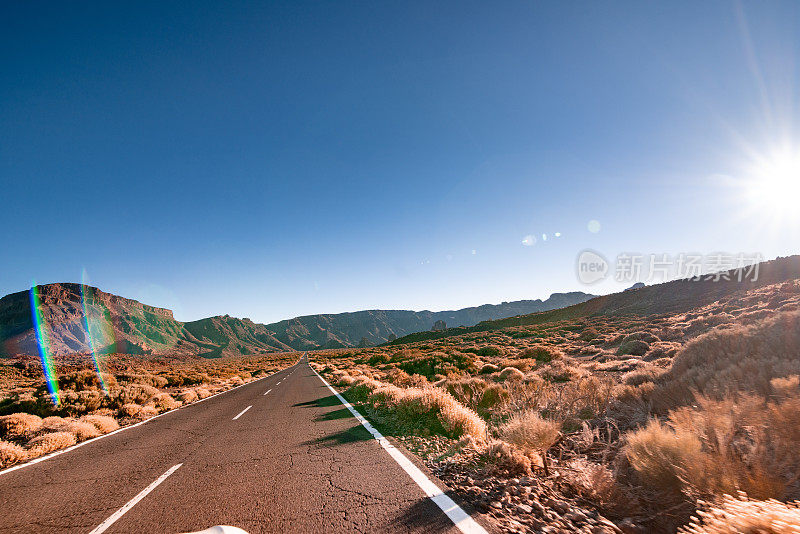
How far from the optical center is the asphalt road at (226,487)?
3.49m

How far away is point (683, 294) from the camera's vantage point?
53.0m

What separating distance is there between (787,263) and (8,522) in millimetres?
74427

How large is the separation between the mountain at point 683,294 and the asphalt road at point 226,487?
124 ft

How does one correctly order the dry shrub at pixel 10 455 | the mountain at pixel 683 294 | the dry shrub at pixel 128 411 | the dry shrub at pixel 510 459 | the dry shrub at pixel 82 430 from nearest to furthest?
the dry shrub at pixel 510 459 → the dry shrub at pixel 10 455 → the dry shrub at pixel 82 430 → the dry shrub at pixel 128 411 → the mountain at pixel 683 294

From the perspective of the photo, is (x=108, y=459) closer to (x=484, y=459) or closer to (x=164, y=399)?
(x=484, y=459)

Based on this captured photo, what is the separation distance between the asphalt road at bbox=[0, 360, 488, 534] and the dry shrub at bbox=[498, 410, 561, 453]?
4.63 feet

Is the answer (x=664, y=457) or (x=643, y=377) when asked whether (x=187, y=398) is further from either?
(x=643, y=377)

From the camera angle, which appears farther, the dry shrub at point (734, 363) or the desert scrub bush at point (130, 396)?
the desert scrub bush at point (130, 396)

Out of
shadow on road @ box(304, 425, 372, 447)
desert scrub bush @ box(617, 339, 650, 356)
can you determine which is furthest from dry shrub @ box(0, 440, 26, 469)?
desert scrub bush @ box(617, 339, 650, 356)

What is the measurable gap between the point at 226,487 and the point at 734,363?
35.3 feet

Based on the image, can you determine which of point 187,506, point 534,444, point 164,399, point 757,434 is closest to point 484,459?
point 534,444

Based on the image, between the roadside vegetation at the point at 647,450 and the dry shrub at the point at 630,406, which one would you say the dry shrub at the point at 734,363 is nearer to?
the roadside vegetation at the point at 647,450

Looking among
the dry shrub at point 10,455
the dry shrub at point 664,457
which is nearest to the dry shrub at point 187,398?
the dry shrub at point 10,455

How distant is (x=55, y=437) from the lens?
7.62 metres
